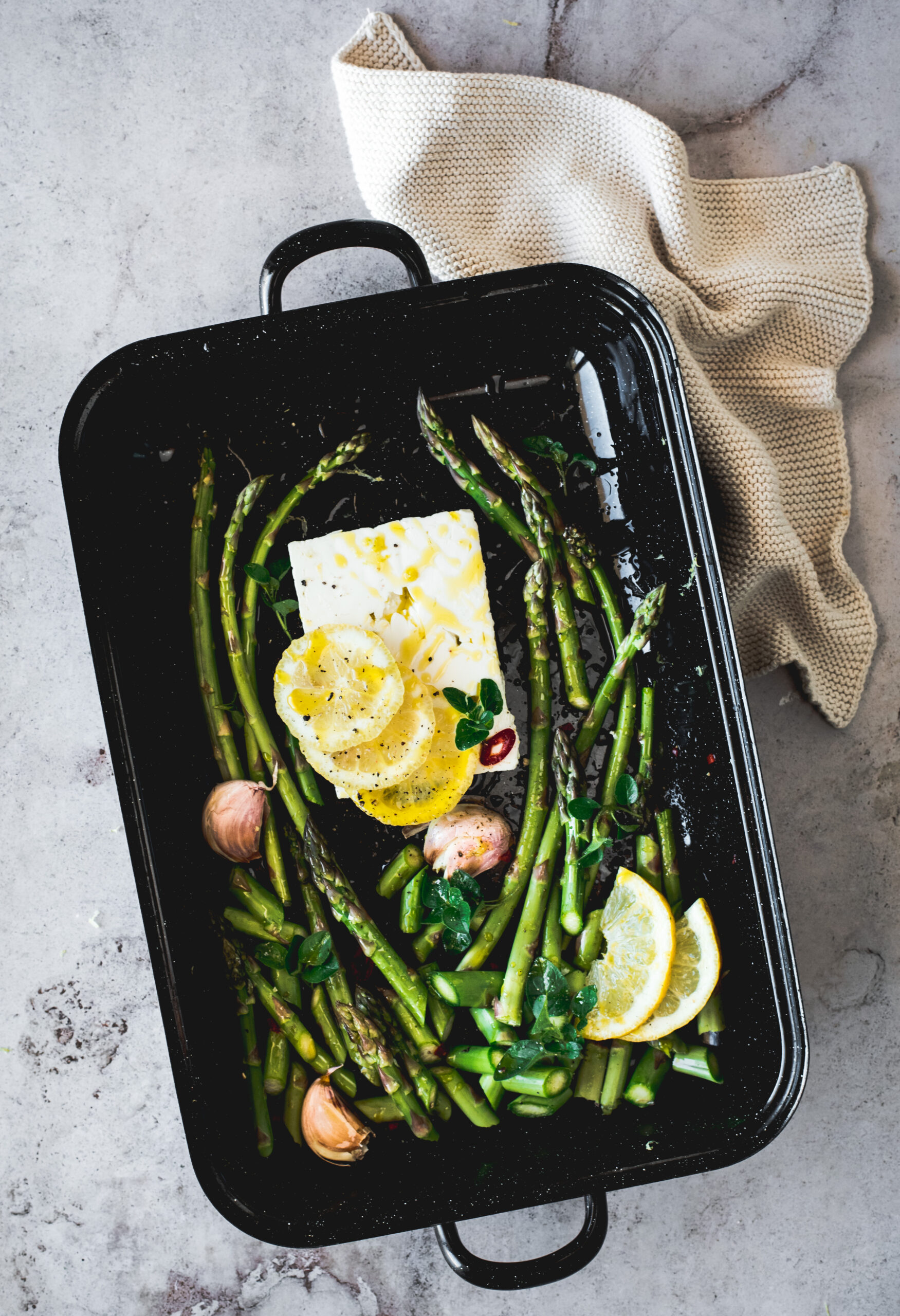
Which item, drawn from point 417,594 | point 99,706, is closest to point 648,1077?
point 417,594

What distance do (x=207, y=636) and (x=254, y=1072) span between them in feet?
2.81

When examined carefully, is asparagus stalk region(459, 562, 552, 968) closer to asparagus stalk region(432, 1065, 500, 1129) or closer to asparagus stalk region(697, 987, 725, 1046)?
asparagus stalk region(432, 1065, 500, 1129)

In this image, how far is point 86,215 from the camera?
6.14ft

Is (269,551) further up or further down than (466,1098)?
further up

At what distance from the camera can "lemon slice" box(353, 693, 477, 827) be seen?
172 cm

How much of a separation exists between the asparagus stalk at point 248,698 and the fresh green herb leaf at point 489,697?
1.36ft

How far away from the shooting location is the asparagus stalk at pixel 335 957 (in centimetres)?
170

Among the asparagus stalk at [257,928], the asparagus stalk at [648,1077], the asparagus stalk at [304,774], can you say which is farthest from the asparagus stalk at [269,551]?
the asparagus stalk at [648,1077]

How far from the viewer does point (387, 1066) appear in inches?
65.5

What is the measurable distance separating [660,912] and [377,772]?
1.93ft

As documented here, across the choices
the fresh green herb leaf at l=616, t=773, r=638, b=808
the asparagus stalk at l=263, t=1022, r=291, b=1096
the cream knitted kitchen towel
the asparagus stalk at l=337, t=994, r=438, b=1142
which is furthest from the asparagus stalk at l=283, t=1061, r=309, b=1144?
the cream knitted kitchen towel

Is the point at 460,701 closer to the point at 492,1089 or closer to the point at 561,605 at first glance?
the point at 561,605

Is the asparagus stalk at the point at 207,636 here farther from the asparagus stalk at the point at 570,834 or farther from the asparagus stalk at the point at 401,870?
the asparagus stalk at the point at 570,834

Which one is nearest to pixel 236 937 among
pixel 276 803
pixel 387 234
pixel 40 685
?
pixel 276 803
